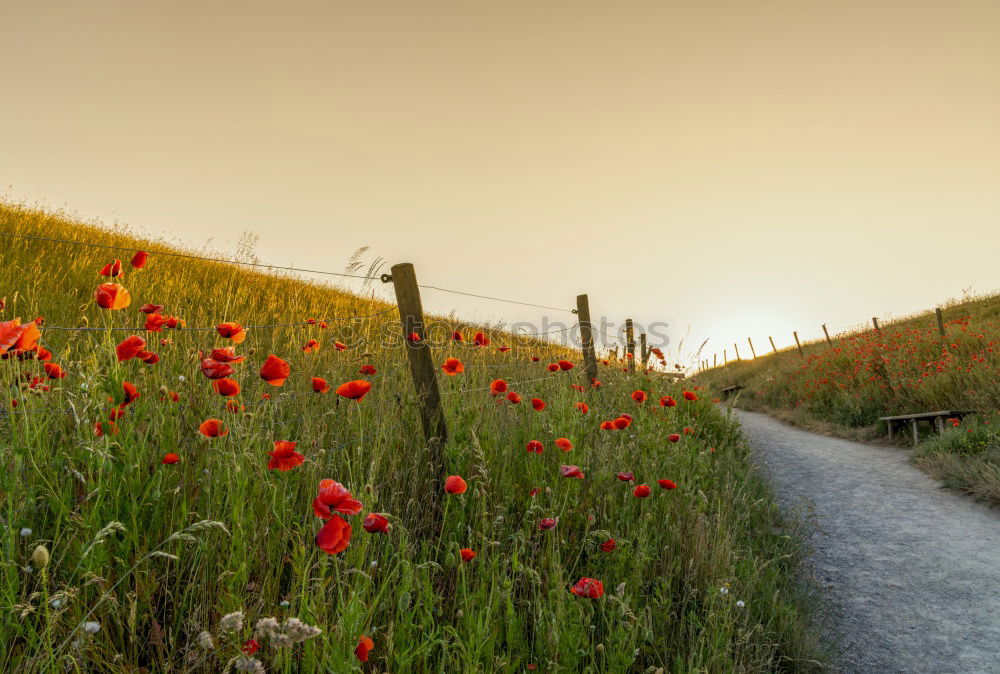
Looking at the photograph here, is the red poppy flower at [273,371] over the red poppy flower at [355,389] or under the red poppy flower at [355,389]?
over

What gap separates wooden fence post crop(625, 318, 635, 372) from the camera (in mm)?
8852

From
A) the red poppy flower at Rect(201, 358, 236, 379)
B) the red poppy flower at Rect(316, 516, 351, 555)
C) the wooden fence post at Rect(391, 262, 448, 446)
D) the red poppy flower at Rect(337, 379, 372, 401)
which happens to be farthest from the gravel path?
the red poppy flower at Rect(201, 358, 236, 379)

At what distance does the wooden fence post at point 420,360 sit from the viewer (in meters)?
3.49

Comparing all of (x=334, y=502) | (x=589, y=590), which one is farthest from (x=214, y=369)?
(x=589, y=590)

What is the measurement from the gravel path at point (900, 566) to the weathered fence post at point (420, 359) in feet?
8.64

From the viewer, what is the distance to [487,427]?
369 centimetres

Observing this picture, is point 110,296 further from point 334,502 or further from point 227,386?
point 334,502

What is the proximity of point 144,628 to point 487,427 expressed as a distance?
2.14m

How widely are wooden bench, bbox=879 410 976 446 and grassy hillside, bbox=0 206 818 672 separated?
15.9ft

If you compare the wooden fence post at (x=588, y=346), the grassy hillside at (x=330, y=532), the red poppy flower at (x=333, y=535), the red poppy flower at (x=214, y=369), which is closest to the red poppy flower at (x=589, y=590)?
Answer: the grassy hillside at (x=330, y=532)

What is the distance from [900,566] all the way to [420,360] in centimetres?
408

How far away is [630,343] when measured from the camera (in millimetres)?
8906

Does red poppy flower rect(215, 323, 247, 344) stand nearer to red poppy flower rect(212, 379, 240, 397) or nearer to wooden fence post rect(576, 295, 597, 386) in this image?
red poppy flower rect(212, 379, 240, 397)

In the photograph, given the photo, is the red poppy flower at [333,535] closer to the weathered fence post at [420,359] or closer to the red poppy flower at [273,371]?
the red poppy flower at [273,371]
